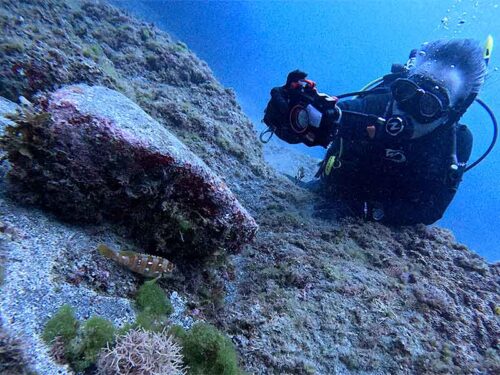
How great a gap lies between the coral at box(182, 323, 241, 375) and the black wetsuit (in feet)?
13.2

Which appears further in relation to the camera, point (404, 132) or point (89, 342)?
point (404, 132)

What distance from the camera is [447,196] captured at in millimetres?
5387

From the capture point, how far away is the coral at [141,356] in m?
2.05

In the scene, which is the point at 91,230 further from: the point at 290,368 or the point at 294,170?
the point at 294,170

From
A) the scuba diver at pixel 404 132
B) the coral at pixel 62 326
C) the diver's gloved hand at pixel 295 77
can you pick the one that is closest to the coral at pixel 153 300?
the coral at pixel 62 326

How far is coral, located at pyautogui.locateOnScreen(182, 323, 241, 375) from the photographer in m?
2.47

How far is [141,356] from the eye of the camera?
213cm

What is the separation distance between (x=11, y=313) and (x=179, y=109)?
4652 mm

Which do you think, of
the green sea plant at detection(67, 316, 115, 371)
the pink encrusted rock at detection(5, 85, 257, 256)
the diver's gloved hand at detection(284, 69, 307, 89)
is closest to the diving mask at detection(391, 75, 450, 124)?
the diver's gloved hand at detection(284, 69, 307, 89)

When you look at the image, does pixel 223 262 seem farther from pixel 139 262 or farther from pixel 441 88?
pixel 441 88

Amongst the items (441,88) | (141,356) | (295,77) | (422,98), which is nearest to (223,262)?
(141,356)

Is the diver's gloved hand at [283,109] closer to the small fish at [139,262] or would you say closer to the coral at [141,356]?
the small fish at [139,262]

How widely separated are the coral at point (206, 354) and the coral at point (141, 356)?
0.14 m

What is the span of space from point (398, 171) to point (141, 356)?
5245mm
